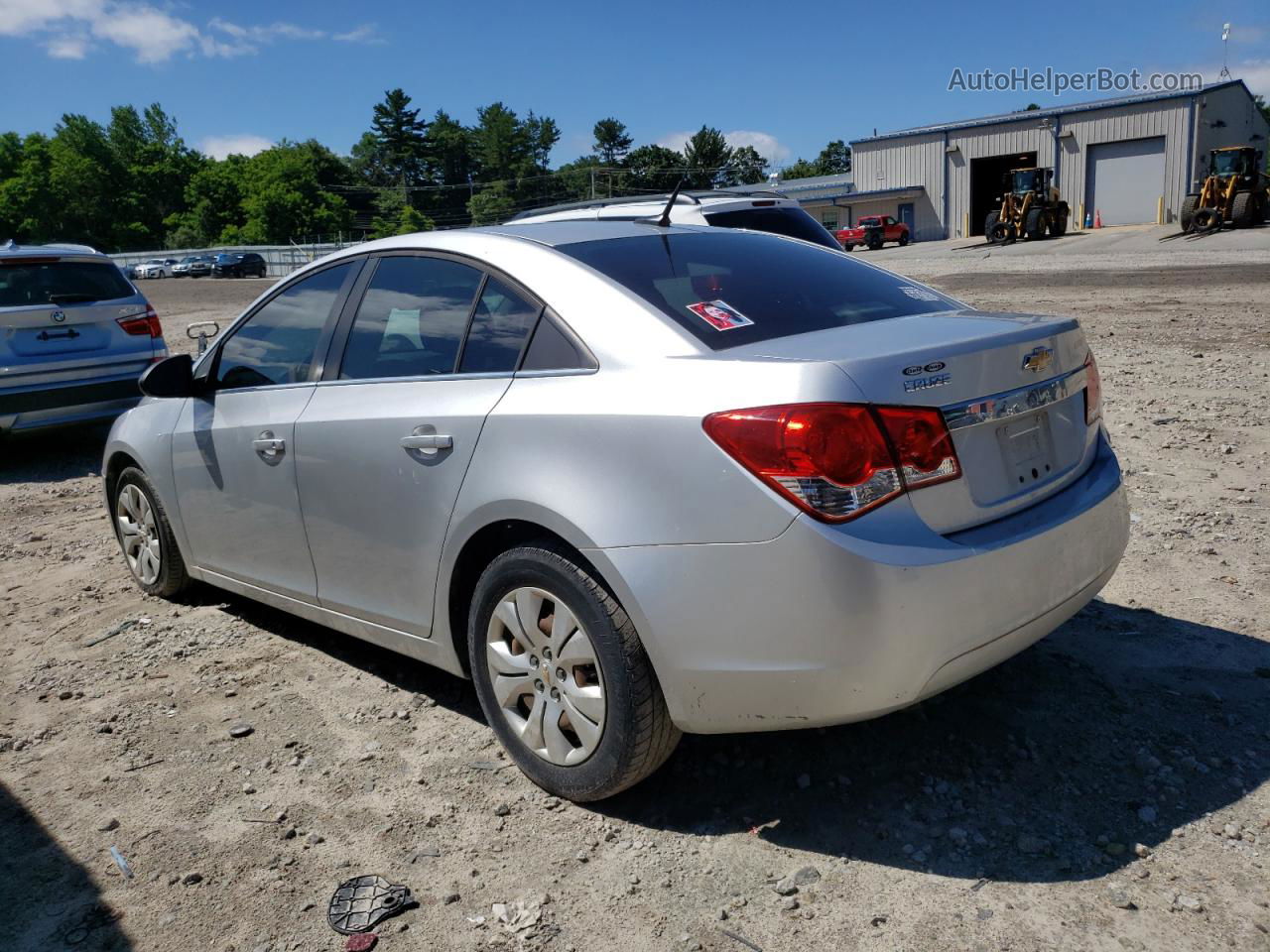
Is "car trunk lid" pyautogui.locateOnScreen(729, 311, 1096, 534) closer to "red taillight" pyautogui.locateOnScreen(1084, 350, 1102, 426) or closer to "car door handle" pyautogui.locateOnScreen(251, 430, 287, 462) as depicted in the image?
"red taillight" pyautogui.locateOnScreen(1084, 350, 1102, 426)

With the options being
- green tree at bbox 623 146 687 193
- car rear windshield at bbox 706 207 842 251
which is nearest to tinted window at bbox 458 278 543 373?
car rear windshield at bbox 706 207 842 251

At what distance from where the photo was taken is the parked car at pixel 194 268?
53.2 metres

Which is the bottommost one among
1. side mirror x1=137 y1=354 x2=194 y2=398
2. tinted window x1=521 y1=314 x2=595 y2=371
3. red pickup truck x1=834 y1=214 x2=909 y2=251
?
red pickup truck x1=834 y1=214 x2=909 y2=251

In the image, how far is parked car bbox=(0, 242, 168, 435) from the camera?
841 cm

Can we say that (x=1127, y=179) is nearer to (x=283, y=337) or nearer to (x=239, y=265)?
(x=239, y=265)

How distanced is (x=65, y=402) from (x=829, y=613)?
26.6 ft

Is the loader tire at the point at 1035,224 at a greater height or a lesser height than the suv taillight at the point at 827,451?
lesser

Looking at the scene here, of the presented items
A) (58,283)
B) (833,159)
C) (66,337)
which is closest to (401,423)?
(66,337)

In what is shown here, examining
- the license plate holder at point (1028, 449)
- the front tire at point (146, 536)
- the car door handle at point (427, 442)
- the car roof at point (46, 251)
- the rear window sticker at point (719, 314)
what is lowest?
the front tire at point (146, 536)

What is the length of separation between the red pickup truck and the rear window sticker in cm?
4719

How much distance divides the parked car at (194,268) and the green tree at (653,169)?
70.3 metres

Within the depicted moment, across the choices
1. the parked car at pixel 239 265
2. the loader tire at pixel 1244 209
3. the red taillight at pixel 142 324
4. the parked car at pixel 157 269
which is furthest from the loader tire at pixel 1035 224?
the parked car at pixel 157 269

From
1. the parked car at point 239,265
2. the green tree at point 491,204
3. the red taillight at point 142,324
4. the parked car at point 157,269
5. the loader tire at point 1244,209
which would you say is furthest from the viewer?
the green tree at point 491,204

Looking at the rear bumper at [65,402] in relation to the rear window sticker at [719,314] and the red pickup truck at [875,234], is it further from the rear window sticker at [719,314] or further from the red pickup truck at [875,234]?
the red pickup truck at [875,234]
